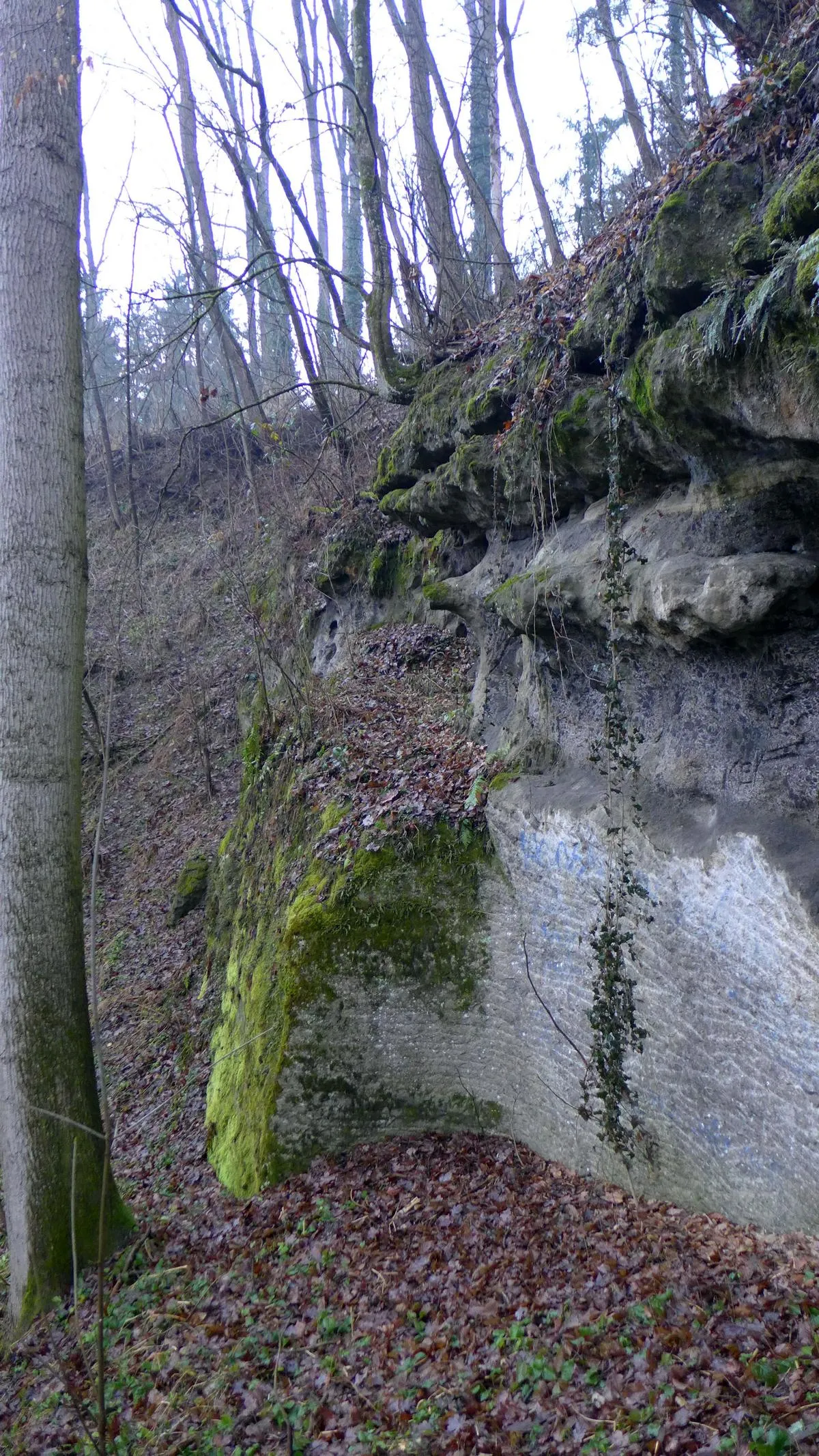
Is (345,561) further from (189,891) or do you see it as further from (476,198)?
(476,198)

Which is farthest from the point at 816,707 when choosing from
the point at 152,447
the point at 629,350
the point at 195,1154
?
the point at 152,447

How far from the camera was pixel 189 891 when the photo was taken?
11.5 meters

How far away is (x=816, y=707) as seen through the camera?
4.54 m

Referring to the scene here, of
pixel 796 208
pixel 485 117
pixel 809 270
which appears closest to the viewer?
pixel 809 270

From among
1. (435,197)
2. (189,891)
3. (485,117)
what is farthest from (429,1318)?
(485,117)

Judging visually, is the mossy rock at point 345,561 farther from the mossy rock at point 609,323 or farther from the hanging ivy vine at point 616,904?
the hanging ivy vine at point 616,904

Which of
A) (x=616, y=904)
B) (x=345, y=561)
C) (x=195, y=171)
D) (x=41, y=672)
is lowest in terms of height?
(x=616, y=904)

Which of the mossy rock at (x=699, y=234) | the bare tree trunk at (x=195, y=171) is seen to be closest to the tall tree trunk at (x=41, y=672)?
the mossy rock at (x=699, y=234)

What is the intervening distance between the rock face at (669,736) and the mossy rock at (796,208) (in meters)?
0.02

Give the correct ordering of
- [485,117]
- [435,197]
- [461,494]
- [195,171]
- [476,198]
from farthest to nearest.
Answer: [195,171] < [485,117] < [476,198] < [435,197] < [461,494]

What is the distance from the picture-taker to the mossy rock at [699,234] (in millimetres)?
4797

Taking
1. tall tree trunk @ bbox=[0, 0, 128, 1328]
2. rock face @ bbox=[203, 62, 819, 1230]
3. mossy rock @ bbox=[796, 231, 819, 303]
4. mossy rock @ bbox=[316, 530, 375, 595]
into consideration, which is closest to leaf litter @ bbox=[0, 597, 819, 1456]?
rock face @ bbox=[203, 62, 819, 1230]

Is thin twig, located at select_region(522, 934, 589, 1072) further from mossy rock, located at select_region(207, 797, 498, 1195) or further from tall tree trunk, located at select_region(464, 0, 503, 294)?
tall tree trunk, located at select_region(464, 0, 503, 294)

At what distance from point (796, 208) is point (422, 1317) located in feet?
19.5
